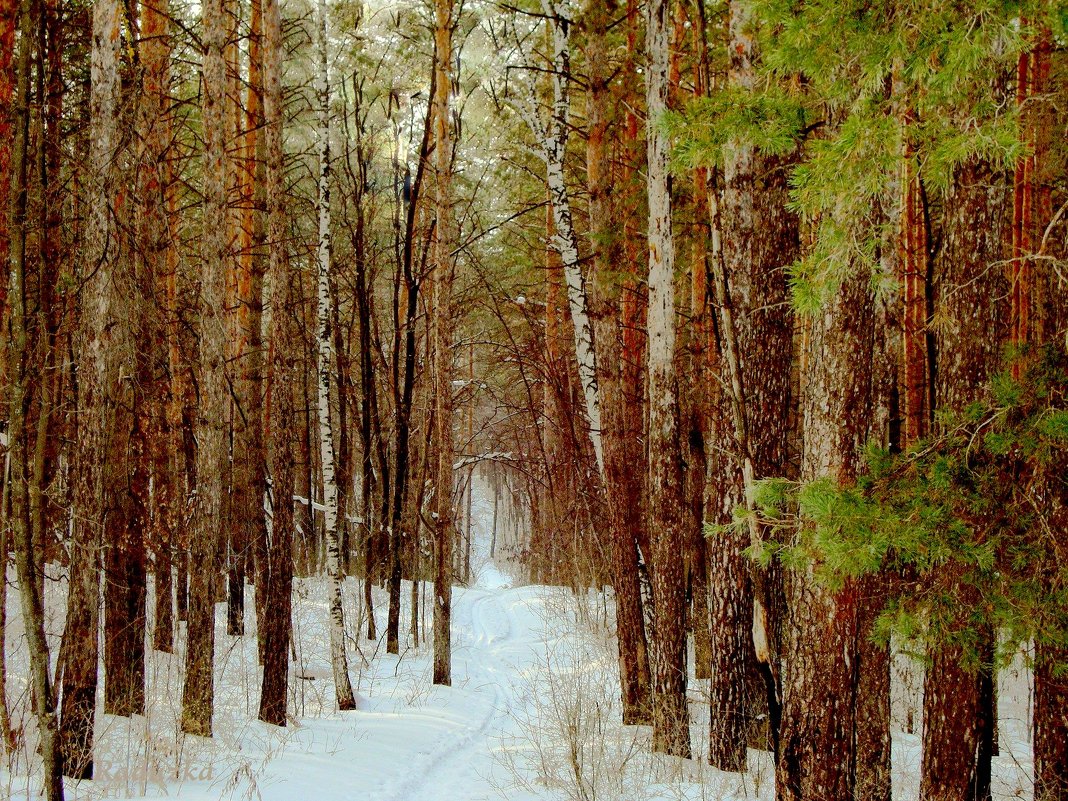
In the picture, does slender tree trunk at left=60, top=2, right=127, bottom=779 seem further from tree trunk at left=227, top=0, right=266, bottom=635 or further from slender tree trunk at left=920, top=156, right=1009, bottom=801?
slender tree trunk at left=920, top=156, right=1009, bottom=801

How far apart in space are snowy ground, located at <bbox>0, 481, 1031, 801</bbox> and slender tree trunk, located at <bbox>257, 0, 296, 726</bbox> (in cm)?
51

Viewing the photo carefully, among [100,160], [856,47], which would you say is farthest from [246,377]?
[856,47]

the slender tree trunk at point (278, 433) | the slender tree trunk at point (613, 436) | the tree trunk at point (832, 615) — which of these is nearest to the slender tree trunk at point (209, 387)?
the slender tree trunk at point (278, 433)

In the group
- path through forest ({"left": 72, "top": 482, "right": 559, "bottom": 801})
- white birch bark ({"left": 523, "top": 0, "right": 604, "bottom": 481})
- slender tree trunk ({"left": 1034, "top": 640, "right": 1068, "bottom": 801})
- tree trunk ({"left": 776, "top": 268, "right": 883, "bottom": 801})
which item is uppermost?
white birch bark ({"left": 523, "top": 0, "right": 604, "bottom": 481})

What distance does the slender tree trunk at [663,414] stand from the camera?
6.59m

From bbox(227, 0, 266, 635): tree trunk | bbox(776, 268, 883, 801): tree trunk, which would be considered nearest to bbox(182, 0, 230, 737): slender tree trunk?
bbox(227, 0, 266, 635): tree trunk

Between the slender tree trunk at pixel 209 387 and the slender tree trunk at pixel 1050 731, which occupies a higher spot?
the slender tree trunk at pixel 209 387

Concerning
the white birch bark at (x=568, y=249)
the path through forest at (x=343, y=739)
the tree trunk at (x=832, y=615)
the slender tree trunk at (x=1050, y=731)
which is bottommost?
the path through forest at (x=343, y=739)

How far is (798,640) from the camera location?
4656mm

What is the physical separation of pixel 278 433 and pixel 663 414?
4.21 meters

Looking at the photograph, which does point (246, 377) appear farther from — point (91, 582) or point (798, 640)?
point (798, 640)

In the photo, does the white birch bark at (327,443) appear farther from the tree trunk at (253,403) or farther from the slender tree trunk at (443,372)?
the slender tree trunk at (443,372)

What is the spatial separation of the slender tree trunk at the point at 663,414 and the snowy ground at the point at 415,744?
0.85 meters

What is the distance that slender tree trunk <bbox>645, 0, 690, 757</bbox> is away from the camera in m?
6.59
